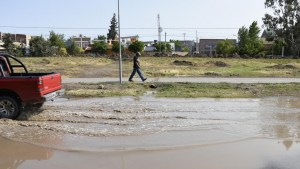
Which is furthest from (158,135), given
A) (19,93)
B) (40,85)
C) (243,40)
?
(243,40)

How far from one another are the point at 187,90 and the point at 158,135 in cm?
902

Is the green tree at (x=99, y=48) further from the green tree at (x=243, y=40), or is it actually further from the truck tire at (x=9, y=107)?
the truck tire at (x=9, y=107)

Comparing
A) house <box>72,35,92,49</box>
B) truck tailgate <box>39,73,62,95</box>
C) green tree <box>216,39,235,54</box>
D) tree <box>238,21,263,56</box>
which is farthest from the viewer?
house <box>72,35,92,49</box>

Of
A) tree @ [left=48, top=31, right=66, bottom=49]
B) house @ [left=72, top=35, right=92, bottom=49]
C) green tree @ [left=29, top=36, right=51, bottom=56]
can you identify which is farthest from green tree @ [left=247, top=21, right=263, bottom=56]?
house @ [left=72, top=35, right=92, bottom=49]

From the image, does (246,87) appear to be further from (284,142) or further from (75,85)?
(284,142)

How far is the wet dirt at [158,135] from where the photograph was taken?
740 cm

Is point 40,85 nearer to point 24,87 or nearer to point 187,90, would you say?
point 24,87

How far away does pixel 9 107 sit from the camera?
11531 mm

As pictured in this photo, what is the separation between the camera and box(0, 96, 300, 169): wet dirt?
7.40 meters

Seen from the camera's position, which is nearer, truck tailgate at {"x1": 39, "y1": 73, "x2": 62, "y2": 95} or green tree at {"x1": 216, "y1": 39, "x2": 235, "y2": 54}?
truck tailgate at {"x1": 39, "y1": 73, "x2": 62, "y2": 95}

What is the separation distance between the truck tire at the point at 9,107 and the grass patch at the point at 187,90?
5.56 m

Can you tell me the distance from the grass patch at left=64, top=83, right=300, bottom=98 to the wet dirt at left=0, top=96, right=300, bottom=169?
8.61 ft

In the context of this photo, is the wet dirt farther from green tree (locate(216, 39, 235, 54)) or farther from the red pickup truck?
green tree (locate(216, 39, 235, 54))

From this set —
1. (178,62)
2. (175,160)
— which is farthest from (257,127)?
(178,62)
